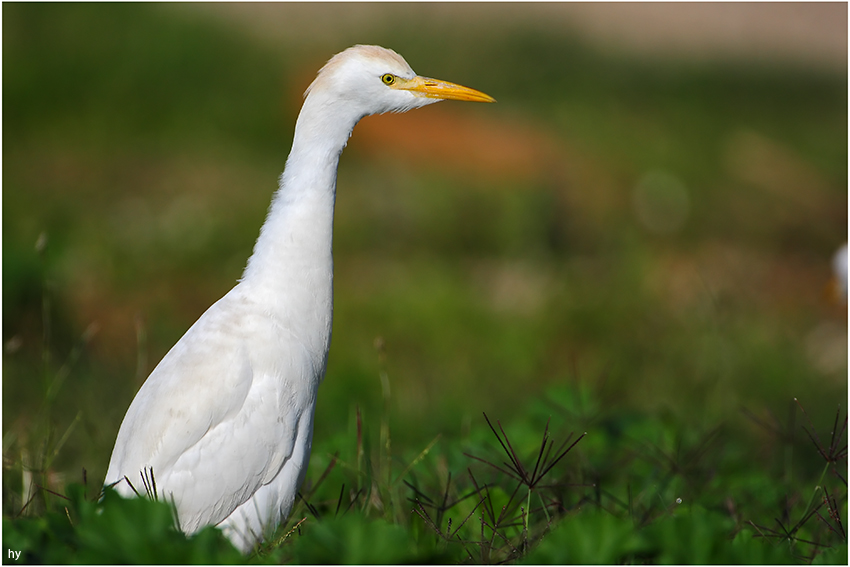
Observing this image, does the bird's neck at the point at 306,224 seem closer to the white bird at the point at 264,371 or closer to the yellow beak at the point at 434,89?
the white bird at the point at 264,371

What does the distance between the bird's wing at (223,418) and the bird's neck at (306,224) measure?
0.36 feet

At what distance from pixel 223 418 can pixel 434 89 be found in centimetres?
130

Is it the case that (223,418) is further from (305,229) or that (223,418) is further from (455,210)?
(455,210)

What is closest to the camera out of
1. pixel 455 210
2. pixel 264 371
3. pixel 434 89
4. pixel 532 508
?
pixel 264 371

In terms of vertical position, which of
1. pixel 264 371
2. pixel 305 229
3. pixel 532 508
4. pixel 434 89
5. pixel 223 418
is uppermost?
pixel 434 89

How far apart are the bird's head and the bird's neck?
62 mm

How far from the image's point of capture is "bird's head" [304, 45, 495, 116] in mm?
2367

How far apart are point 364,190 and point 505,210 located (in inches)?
63.3

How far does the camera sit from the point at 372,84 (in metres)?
2.40

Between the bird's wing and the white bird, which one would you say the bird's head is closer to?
the white bird

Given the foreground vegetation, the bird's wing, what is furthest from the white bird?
the foreground vegetation

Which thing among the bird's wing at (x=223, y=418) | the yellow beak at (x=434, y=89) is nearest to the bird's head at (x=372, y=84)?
the yellow beak at (x=434, y=89)

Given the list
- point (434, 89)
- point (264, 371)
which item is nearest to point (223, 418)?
point (264, 371)

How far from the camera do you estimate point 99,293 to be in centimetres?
572
